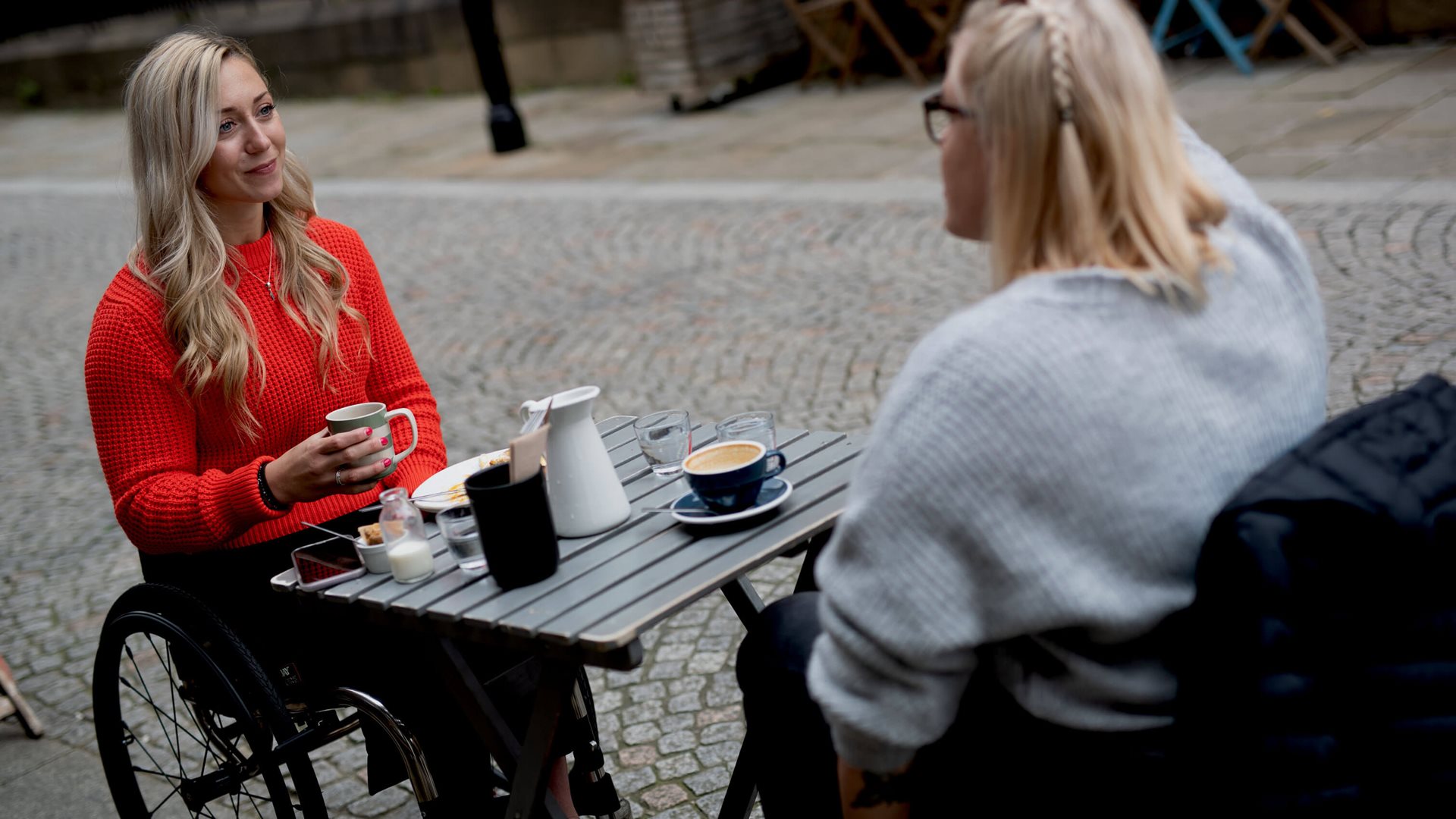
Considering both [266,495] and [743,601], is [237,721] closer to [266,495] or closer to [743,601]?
[266,495]

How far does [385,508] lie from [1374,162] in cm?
587

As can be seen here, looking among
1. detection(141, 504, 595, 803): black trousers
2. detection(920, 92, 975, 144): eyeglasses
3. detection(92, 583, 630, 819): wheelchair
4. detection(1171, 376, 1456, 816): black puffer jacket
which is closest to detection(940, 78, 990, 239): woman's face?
detection(920, 92, 975, 144): eyeglasses

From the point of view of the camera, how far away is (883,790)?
1.76m

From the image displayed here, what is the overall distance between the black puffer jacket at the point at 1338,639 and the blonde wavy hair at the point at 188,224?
72.6 inches

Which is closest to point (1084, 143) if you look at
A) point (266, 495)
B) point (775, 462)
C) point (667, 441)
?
point (775, 462)

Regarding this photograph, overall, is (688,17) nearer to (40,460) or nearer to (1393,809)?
(40,460)

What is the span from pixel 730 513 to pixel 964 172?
69 centimetres

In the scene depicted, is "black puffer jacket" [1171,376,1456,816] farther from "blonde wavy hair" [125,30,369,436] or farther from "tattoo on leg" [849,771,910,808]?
"blonde wavy hair" [125,30,369,436]

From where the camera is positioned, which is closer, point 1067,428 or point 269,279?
point 1067,428

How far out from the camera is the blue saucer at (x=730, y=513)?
84.9 inches

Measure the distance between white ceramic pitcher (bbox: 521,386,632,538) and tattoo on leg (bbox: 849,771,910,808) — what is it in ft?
2.19

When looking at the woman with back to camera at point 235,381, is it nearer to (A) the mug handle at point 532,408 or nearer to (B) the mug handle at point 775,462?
(A) the mug handle at point 532,408

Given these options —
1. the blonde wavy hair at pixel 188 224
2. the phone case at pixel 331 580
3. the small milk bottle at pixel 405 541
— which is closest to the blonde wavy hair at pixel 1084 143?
the small milk bottle at pixel 405 541

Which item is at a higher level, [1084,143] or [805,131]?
[1084,143]
